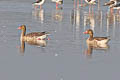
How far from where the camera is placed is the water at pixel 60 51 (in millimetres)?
11359

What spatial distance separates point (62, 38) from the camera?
16859 mm

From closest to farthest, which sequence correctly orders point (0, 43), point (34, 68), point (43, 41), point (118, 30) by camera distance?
point (34, 68), point (0, 43), point (43, 41), point (118, 30)

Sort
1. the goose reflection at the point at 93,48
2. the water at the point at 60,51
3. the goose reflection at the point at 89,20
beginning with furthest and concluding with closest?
1. the goose reflection at the point at 89,20
2. the goose reflection at the point at 93,48
3. the water at the point at 60,51

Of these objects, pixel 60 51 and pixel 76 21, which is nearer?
pixel 60 51

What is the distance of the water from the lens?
37.3 ft

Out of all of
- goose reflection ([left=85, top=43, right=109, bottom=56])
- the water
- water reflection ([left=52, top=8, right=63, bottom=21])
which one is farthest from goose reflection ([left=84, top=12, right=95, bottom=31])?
goose reflection ([left=85, top=43, right=109, bottom=56])

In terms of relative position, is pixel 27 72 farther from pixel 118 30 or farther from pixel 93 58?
pixel 118 30

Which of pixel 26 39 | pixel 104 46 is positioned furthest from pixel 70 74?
pixel 26 39

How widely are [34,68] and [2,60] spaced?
1217 millimetres

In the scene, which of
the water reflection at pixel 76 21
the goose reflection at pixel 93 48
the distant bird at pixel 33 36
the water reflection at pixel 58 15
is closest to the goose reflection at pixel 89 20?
the water reflection at pixel 76 21

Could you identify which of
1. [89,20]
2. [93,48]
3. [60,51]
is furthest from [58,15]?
[60,51]

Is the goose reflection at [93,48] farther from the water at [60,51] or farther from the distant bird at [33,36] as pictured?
the distant bird at [33,36]

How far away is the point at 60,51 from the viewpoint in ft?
47.1

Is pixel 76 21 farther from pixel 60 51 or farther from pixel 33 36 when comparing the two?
pixel 60 51
